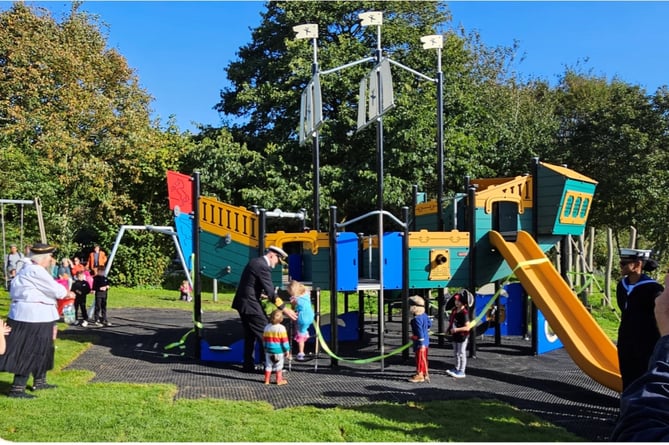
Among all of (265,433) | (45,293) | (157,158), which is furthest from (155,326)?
(157,158)

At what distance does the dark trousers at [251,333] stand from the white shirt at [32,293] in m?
2.60

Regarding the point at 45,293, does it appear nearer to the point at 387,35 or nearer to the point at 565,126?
the point at 387,35

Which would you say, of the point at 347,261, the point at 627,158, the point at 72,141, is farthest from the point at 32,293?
the point at 627,158

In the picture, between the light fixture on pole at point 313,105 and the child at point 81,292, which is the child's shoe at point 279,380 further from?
the child at point 81,292

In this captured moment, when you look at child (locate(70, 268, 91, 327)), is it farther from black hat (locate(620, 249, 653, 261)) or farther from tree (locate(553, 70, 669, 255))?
tree (locate(553, 70, 669, 255))

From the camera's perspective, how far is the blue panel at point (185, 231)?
10.00m

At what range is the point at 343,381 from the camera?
7.84m

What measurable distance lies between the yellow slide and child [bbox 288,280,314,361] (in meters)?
3.13

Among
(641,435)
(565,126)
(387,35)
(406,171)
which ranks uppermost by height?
(387,35)

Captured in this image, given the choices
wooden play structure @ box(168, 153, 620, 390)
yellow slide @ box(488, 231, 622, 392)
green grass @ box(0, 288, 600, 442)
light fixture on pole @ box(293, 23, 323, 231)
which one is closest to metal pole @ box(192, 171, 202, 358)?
wooden play structure @ box(168, 153, 620, 390)

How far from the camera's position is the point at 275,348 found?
25.3 feet

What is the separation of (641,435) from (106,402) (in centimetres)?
Answer: 587

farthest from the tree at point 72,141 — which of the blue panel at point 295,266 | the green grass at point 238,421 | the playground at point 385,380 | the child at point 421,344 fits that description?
the child at point 421,344

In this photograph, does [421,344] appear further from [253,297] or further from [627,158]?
[627,158]
